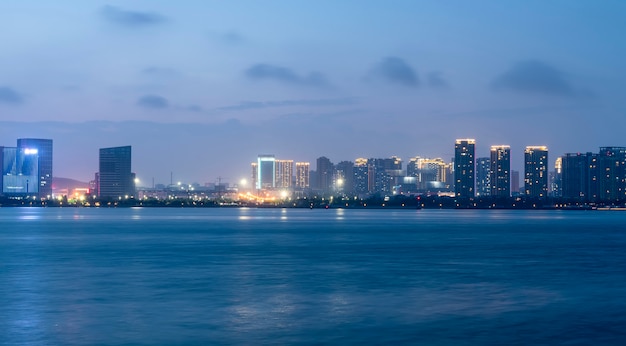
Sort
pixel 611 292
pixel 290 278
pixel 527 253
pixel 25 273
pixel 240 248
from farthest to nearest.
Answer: pixel 240 248 → pixel 527 253 → pixel 25 273 → pixel 290 278 → pixel 611 292

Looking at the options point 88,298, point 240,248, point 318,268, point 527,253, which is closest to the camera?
point 88,298

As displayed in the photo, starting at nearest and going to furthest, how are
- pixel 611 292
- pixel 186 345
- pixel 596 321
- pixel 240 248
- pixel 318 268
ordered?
pixel 186 345 < pixel 596 321 < pixel 611 292 < pixel 318 268 < pixel 240 248

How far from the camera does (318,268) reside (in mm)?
50875

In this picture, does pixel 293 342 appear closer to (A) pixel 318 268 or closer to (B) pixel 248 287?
(B) pixel 248 287

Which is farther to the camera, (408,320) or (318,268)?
(318,268)

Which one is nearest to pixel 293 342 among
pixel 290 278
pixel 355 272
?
pixel 290 278

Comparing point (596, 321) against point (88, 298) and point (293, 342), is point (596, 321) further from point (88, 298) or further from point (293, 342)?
point (88, 298)

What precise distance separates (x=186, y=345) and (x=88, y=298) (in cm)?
1186

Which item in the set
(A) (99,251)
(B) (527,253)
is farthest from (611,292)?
(A) (99,251)

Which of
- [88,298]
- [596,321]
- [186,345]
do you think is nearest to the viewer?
[186,345]

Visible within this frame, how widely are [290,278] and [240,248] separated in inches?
1025

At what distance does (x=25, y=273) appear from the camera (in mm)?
47531

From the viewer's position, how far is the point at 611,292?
38.4 meters

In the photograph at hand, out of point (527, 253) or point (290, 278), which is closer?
point (290, 278)
